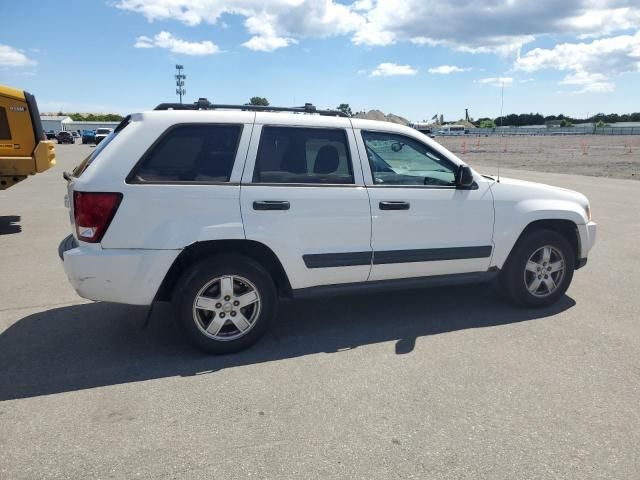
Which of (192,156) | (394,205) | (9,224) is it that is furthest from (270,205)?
(9,224)

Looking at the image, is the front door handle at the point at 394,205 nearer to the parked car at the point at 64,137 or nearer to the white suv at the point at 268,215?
the white suv at the point at 268,215

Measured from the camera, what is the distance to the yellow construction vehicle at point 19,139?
31.9 ft

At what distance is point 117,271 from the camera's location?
12.0 feet

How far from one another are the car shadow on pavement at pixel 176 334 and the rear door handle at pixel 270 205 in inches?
45.0

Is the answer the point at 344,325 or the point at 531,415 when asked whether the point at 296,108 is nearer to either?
the point at 344,325

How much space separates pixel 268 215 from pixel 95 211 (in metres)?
1.23

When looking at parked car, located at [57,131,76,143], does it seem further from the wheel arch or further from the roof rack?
the wheel arch

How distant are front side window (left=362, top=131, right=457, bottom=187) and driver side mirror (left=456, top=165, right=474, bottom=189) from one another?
2.9 inches

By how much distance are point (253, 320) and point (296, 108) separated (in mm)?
1950

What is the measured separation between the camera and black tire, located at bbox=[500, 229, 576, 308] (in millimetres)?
4828

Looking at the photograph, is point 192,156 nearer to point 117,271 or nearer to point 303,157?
point 303,157

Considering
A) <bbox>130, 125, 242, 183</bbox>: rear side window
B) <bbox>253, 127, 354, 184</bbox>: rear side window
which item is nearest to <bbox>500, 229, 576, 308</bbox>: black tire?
<bbox>253, 127, 354, 184</bbox>: rear side window

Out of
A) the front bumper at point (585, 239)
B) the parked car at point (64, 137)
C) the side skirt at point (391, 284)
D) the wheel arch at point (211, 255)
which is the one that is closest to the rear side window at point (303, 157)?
the wheel arch at point (211, 255)

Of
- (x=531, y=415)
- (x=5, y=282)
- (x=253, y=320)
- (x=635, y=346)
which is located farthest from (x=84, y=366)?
(x=635, y=346)
